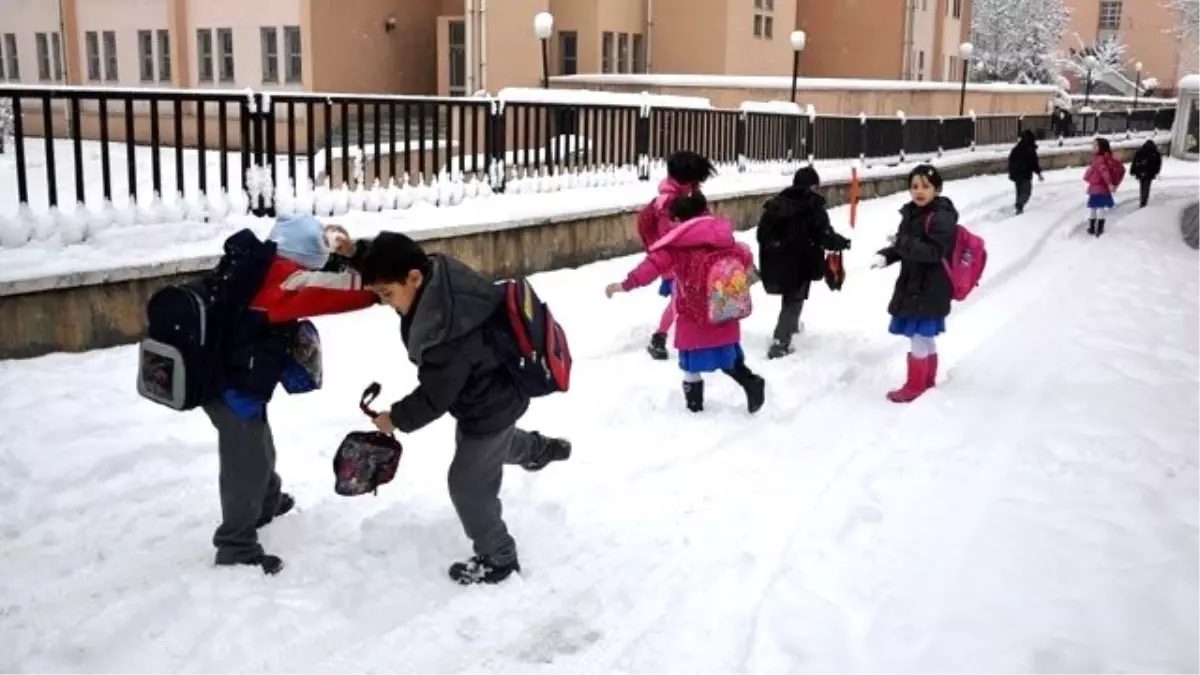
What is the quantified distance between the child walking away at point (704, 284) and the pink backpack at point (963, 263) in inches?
58.1

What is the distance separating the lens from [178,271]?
7.34 m

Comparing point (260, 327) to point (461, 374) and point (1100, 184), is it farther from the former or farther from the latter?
point (1100, 184)

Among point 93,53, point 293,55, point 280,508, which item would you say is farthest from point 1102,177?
point 93,53

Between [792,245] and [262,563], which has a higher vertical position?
[792,245]

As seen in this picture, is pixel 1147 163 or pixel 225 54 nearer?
pixel 1147 163

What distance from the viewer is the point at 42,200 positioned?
1185 cm

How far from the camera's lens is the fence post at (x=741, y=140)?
1680 centimetres

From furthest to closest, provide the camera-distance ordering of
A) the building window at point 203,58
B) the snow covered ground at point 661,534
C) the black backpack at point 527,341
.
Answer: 1. the building window at point 203,58
2. the black backpack at point 527,341
3. the snow covered ground at point 661,534

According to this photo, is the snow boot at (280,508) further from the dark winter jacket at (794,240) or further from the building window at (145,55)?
the building window at (145,55)

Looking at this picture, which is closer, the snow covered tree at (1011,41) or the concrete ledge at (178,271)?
the concrete ledge at (178,271)

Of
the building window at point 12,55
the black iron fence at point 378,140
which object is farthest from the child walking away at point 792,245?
the building window at point 12,55

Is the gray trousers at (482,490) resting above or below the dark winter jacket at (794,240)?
below

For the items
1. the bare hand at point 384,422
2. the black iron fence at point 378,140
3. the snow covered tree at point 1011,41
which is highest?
the snow covered tree at point 1011,41

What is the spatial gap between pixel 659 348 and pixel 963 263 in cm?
232
